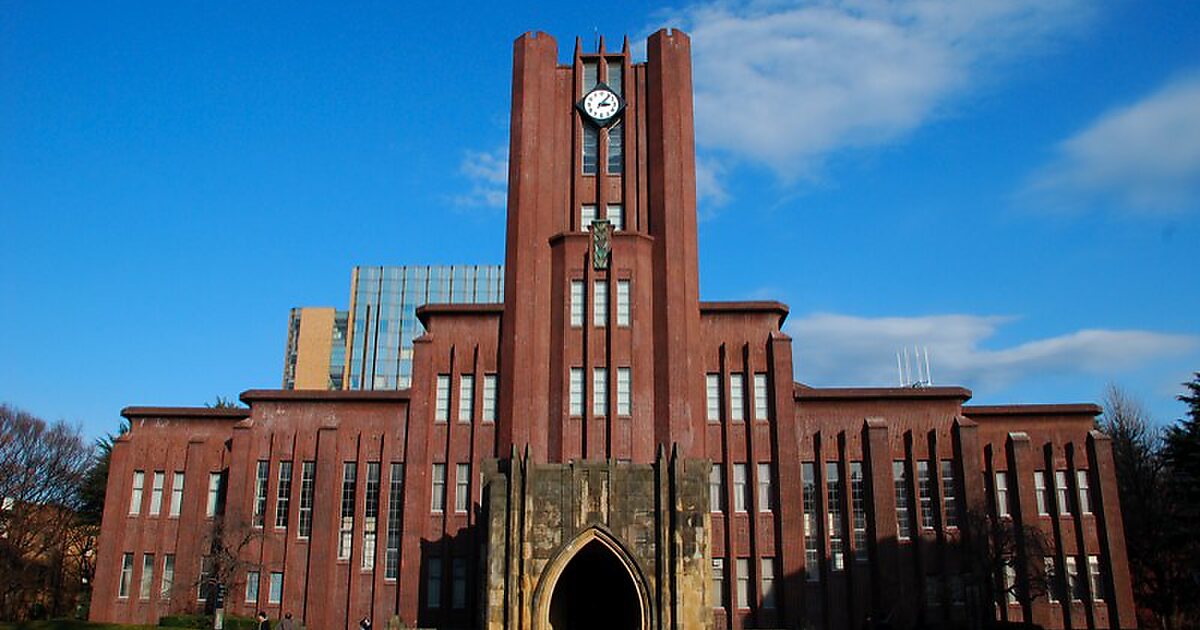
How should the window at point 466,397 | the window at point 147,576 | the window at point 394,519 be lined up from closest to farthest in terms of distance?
1. the window at point 394,519
2. the window at point 466,397
3. the window at point 147,576

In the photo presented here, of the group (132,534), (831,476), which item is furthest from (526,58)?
(132,534)

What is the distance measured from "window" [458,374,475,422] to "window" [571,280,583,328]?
16.0ft

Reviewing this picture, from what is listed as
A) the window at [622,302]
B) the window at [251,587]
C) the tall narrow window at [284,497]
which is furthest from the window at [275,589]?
the window at [622,302]

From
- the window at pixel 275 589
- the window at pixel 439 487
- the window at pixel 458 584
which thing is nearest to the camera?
the window at pixel 458 584

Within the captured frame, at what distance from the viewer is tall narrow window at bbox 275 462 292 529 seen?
38344 millimetres

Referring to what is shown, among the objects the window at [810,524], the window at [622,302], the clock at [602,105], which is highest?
the clock at [602,105]

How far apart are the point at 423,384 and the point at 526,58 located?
13945 millimetres

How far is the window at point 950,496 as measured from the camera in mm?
37281

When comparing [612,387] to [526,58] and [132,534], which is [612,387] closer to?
[526,58]

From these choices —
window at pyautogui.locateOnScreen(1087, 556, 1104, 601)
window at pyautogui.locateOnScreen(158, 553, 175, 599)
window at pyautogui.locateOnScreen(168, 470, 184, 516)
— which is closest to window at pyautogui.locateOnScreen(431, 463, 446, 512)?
window at pyautogui.locateOnScreen(168, 470, 184, 516)

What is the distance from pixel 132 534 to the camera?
39.3 meters

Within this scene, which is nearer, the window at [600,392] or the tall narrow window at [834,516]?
the window at [600,392]

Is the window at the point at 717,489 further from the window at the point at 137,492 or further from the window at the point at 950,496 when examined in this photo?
the window at the point at 137,492

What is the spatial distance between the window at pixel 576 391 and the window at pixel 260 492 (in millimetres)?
12855
